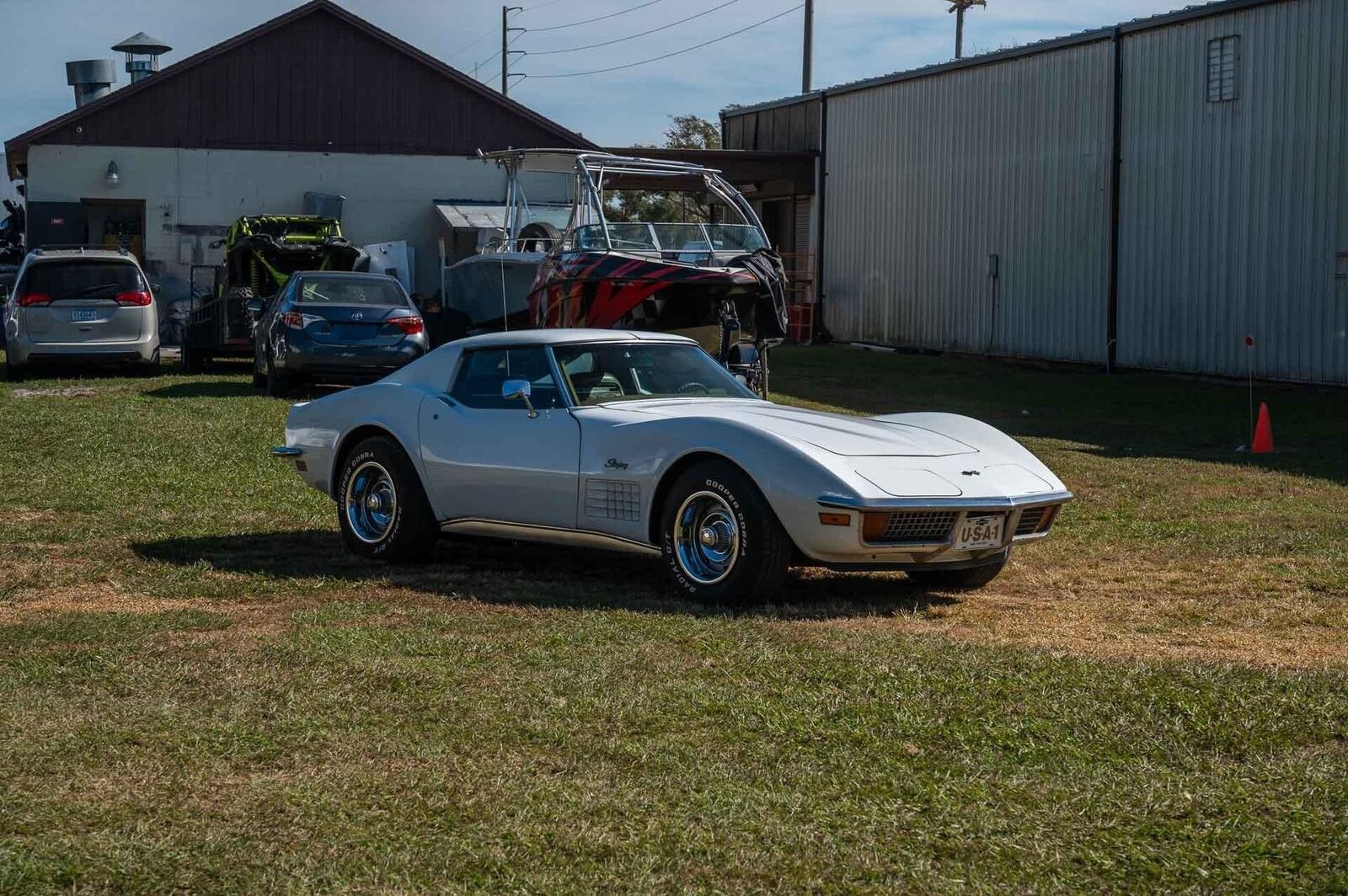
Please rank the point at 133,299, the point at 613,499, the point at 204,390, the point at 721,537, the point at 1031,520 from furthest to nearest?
1. the point at 133,299
2. the point at 204,390
3. the point at 613,499
4. the point at 1031,520
5. the point at 721,537

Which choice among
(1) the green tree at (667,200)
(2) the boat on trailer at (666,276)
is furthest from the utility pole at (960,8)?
(2) the boat on trailer at (666,276)

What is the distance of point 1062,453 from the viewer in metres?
14.4

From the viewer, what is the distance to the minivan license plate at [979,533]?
7457 millimetres

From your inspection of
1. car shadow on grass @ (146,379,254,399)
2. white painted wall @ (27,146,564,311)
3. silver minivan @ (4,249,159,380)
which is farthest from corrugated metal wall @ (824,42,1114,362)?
silver minivan @ (4,249,159,380)

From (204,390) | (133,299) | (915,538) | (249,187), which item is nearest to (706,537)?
(915,538)

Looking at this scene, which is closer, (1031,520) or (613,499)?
(1031,520)

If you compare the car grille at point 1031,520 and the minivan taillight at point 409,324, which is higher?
the minivan taillight at point 409,324

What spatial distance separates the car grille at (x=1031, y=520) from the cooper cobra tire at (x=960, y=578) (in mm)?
246

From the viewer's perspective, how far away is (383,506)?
9.00 metres

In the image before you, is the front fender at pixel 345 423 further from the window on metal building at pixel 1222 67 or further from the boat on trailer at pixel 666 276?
the window on metal building at pixel 1222 67

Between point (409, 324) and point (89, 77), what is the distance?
37.0 meters

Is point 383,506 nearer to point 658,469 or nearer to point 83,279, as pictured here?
point 658,469

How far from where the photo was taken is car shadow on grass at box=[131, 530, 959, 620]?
7578mm

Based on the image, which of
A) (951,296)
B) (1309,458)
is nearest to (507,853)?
(1309,458)
